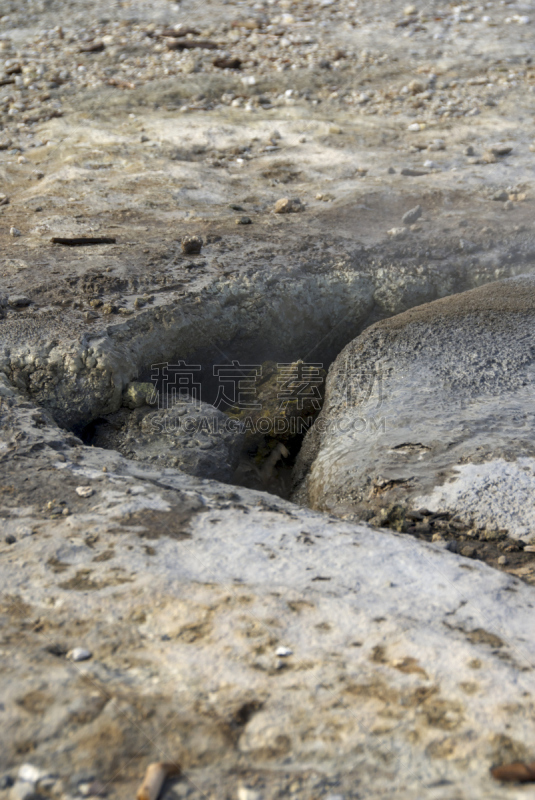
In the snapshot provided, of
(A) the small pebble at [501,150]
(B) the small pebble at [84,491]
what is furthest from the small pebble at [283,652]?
(A) the small pebble at [501,150]

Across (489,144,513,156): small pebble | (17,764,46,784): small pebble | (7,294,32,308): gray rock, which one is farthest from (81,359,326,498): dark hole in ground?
(489,144,513,156): small pebble

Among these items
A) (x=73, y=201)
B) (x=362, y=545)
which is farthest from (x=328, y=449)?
(x=73, y=201)

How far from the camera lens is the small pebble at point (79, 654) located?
1313mm

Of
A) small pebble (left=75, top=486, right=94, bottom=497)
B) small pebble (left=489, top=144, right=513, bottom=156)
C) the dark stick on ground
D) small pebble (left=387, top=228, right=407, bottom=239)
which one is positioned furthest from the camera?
small pebble (left=489, top=144, right=513, bottom=156)

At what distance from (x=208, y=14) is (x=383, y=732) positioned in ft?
25.4

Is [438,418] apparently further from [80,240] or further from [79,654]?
[80,240]

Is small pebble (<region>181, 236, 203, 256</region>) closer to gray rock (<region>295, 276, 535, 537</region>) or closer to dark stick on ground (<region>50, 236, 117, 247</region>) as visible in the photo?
dark stick on ground (<region>50, 236, 117, 247</region>)

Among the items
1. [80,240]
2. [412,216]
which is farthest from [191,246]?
[412,216]

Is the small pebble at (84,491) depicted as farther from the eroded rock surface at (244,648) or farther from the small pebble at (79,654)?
the small pebble at (79,654)

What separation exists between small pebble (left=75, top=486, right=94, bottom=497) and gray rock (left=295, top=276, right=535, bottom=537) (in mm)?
878

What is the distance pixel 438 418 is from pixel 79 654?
1.66 meters

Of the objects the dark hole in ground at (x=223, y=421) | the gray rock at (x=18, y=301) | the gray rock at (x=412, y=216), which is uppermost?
the gray rock at (x=412, y=216)

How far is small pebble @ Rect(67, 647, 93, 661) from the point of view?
1313 mm

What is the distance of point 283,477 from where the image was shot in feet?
9.57
